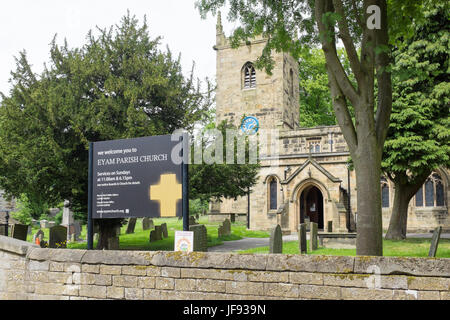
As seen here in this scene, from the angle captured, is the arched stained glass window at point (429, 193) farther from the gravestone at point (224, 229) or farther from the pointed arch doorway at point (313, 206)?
the gravestone at point (224, 229)

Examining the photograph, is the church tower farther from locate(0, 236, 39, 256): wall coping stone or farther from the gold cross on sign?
locate(0, 236, 39, 256): wall coping stone

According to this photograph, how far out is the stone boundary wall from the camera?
4.14 m

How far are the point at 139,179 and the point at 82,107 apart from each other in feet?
26.0

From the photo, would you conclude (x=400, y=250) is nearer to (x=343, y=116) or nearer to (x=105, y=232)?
(x=343, y=116)

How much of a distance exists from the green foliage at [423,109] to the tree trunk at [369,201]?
9.15m

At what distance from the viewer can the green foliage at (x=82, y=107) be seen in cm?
1322

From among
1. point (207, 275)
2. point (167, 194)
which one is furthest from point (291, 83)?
point (207, 275)

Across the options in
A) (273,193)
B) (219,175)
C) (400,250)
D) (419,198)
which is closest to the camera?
(400,250)

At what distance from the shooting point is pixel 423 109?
1508 centimetres

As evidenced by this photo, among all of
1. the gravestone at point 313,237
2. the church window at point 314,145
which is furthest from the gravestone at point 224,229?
the church window at point 314,145

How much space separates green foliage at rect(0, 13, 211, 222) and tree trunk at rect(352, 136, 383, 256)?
8637 millimetres

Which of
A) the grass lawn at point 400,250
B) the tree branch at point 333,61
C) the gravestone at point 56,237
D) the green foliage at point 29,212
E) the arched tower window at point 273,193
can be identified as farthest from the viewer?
the green foliage at point 29,212
